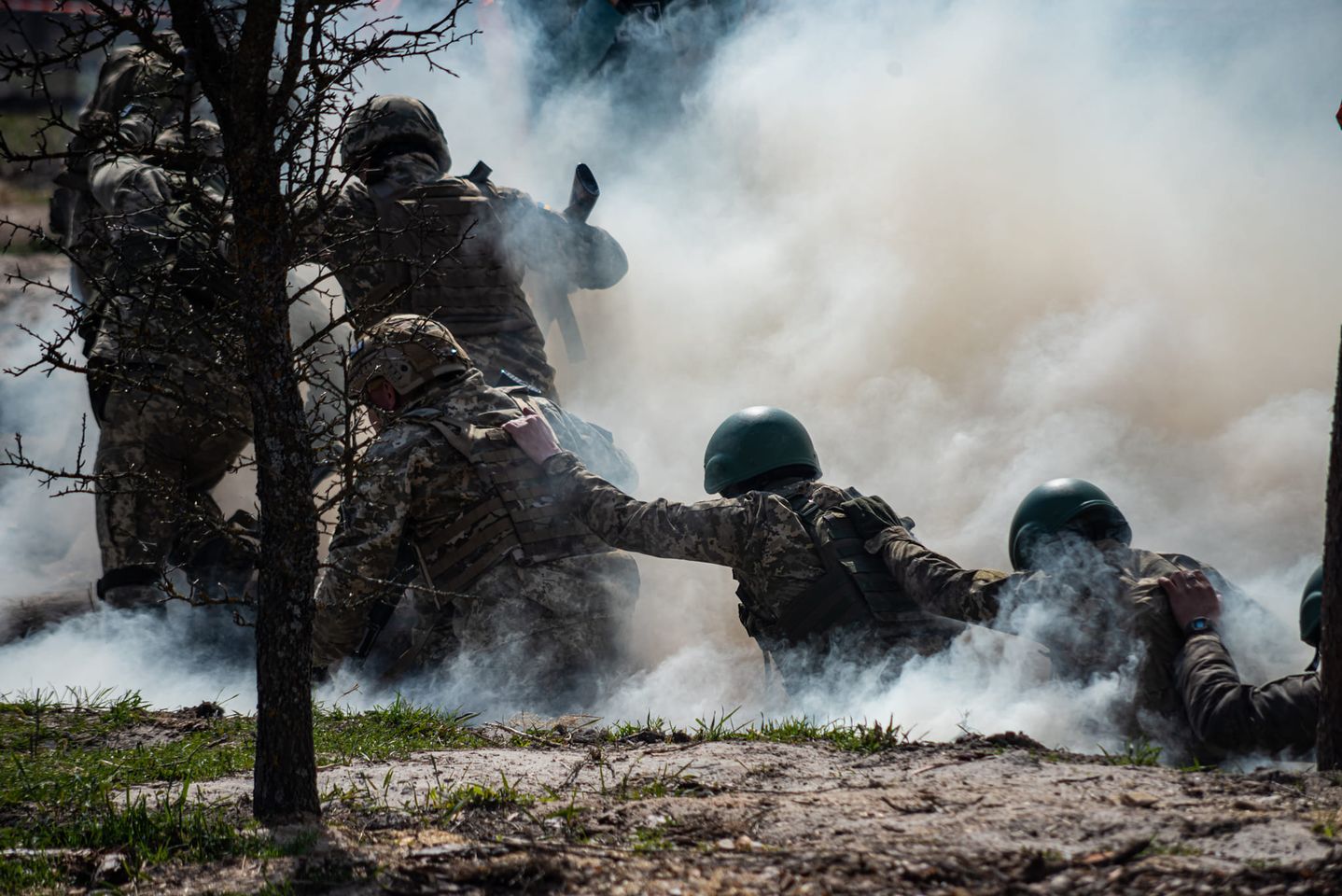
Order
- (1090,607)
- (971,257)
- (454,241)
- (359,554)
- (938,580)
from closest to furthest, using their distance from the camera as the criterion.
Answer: (1090,607) → (938,580) → (359,554) → (454,241) → (971,257)

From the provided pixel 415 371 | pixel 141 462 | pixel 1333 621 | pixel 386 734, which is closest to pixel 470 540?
pixel 415 371

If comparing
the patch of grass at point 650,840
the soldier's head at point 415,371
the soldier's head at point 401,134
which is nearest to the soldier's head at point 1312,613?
the patch of grass at point 650,840

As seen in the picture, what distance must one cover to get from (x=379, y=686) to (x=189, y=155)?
367 centimetres

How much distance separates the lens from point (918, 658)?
514cm

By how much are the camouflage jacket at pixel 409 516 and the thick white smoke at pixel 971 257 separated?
3.62 ft

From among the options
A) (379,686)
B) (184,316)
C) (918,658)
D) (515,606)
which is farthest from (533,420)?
(184,316)

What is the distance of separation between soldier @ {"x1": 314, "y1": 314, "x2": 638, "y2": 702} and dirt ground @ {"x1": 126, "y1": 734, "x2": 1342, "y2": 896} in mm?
2251

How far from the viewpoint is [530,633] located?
19.9 ft

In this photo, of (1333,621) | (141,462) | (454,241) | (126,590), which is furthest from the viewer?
(454,241)

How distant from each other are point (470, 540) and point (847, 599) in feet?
5.90

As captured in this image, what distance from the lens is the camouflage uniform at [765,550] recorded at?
17.2ft

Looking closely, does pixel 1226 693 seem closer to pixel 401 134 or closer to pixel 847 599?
pixel 847 599

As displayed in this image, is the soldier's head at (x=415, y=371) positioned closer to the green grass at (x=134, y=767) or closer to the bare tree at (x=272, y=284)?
the green grass at (x=134, y=767)

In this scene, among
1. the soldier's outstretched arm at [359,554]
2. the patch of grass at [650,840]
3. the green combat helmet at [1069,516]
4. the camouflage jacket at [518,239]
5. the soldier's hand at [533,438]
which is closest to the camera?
the patch of grass at [650,840]
